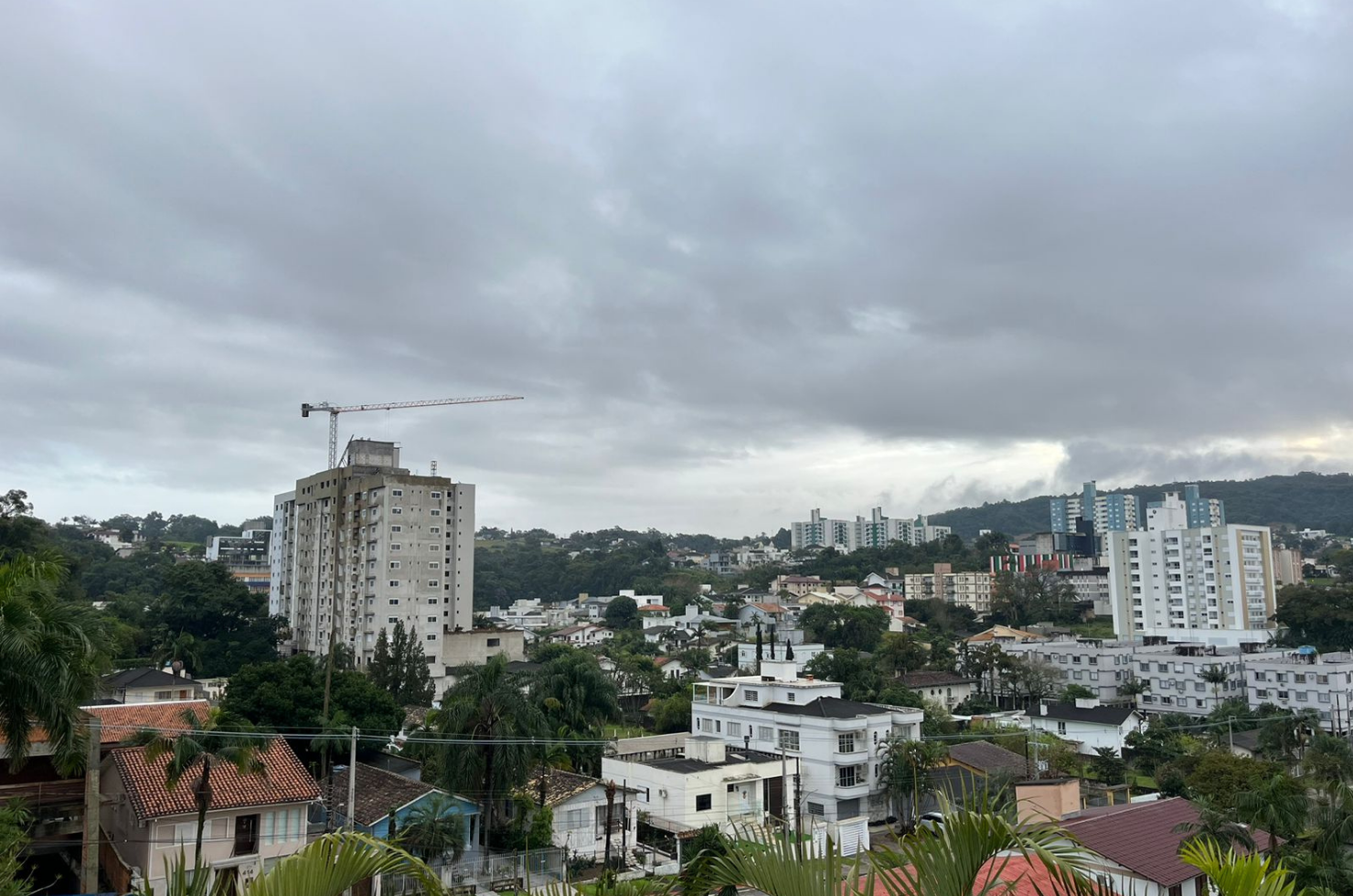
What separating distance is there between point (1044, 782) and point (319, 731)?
27.4 metres

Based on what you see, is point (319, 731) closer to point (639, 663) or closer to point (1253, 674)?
point (639, 663)

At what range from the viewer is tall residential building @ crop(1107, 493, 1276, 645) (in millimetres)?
103438

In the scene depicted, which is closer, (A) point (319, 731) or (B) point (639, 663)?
(A) point (319, 731)

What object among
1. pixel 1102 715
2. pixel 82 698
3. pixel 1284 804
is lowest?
pixel 1102 715

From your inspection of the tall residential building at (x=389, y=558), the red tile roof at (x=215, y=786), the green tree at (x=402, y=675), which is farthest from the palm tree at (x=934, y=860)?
the tall residential building at (x=389, y=558)

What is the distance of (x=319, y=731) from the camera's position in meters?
38.9

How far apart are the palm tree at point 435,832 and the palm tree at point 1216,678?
199 ft

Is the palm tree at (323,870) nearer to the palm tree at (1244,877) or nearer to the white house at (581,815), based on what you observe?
the palm tree at (1244,877)

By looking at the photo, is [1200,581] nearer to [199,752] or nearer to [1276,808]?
[1276,808]

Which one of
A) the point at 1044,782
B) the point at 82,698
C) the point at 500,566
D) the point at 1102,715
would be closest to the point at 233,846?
the point at 82,698

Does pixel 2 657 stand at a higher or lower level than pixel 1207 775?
higher

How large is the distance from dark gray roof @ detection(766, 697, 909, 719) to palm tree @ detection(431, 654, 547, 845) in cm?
1724

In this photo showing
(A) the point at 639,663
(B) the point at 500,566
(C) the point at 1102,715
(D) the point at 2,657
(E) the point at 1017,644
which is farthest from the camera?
(B) the point at 500,566

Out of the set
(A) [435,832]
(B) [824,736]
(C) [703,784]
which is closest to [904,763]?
(B) [824,736]
